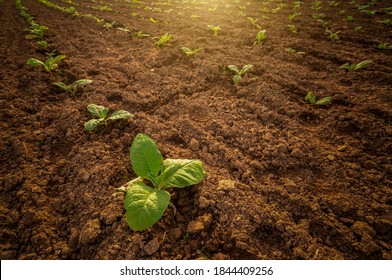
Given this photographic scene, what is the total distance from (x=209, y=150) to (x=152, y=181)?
61cm

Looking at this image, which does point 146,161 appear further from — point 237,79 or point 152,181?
point 237,79

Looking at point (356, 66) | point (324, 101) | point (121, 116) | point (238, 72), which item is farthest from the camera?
point (356, 66)

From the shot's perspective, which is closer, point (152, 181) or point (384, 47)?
point (152, 181)

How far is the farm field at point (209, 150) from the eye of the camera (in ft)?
4.13

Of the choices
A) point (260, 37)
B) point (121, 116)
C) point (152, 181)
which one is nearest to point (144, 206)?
point (152, 181)

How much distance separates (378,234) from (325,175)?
0.47m

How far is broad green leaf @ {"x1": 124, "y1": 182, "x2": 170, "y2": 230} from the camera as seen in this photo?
1.09m

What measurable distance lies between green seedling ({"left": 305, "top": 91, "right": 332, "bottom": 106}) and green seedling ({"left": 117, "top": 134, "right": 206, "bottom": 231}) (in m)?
1.71

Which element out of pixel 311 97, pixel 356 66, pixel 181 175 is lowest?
pixel 181 175

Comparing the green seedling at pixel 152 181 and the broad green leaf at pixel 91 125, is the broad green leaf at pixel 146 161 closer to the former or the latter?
the green seedling at pixel 152 181

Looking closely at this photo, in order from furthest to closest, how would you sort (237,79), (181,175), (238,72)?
(238,72), (237,79), (181,175)

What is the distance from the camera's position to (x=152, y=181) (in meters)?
1.37

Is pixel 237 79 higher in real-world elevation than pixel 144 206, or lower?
higher

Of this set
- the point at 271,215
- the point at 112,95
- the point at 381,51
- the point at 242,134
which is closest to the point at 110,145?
the point at 112,95
